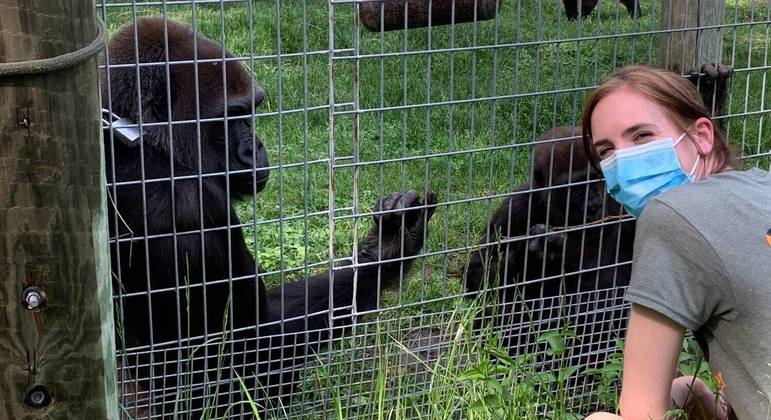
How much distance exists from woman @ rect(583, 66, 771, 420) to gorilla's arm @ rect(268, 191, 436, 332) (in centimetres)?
113

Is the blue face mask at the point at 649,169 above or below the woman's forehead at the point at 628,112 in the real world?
below

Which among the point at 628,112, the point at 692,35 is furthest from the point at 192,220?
the point at 692,35

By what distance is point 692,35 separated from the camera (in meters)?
4.32

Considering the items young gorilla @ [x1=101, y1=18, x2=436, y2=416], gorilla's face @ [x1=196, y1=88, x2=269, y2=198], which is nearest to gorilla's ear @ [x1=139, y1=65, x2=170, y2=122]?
young gorilla @ [x1=101, y1=18, x2=436, y2=416]

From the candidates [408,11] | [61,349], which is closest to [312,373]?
[408,11]

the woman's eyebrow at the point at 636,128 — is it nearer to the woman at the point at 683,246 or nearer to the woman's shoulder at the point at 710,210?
the woman at the point at 683,246

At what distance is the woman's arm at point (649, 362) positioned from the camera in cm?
234

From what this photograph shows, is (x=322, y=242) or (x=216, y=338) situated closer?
(x=216, y=338)

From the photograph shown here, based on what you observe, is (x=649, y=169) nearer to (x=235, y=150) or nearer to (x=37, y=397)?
(x=37, y=397)

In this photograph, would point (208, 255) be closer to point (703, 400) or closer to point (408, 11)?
point (408, 11)

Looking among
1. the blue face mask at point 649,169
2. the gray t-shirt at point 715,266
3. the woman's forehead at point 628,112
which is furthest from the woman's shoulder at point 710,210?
the woman's forehead at point 628,112

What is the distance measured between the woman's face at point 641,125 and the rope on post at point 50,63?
1.37 meters

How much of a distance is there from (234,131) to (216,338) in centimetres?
91

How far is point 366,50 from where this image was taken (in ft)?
27.2
